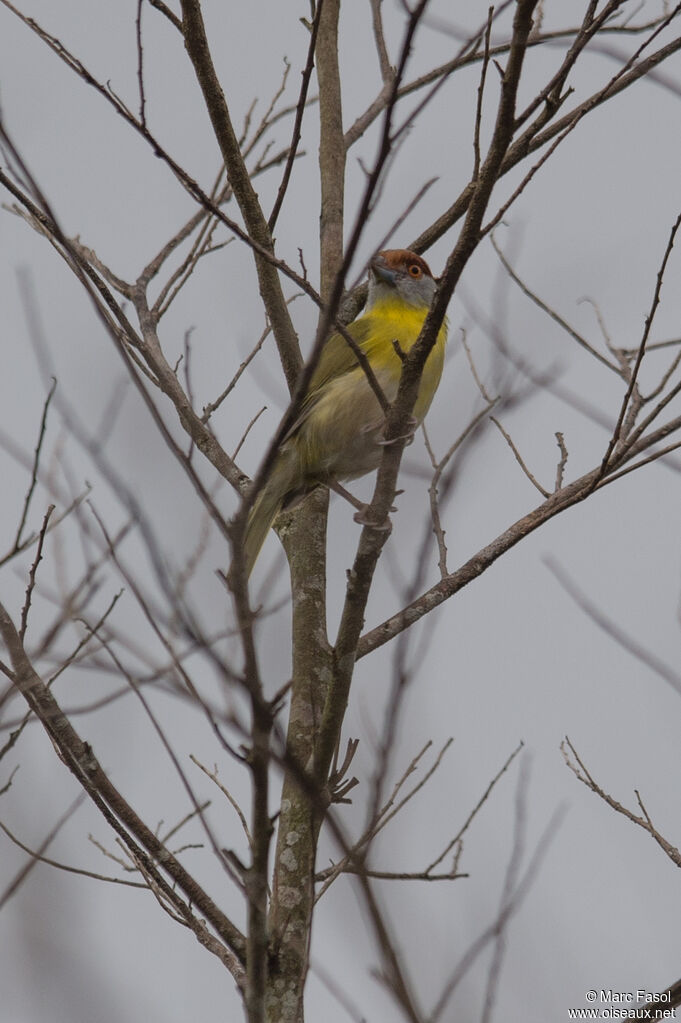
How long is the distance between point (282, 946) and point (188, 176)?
2.05 m

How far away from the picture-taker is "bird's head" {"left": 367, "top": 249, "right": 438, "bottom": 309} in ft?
18.4

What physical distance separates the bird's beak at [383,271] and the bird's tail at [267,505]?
126cm

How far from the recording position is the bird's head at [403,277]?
560 cm

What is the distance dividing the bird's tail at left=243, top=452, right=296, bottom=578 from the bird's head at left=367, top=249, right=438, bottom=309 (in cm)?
124

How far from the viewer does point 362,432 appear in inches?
191

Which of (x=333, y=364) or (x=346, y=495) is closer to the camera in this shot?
(x=346, y=495)

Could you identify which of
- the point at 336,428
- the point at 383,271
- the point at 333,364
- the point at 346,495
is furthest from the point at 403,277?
the point at 346,495

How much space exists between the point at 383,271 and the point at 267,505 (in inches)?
61.4

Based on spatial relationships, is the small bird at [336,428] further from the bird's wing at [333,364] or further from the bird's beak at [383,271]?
the bird's beak at [383,271]

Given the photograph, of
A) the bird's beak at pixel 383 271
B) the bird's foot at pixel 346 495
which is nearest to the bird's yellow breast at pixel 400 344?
the bird's beak at pixel 383 271

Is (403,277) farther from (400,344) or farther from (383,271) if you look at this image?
(400,344)

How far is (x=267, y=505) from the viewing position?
15.5 ft

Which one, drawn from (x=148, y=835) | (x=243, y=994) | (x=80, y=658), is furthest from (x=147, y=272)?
(x=243, y=994)

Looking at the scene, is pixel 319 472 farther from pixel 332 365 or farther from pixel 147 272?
pixel 147 272
